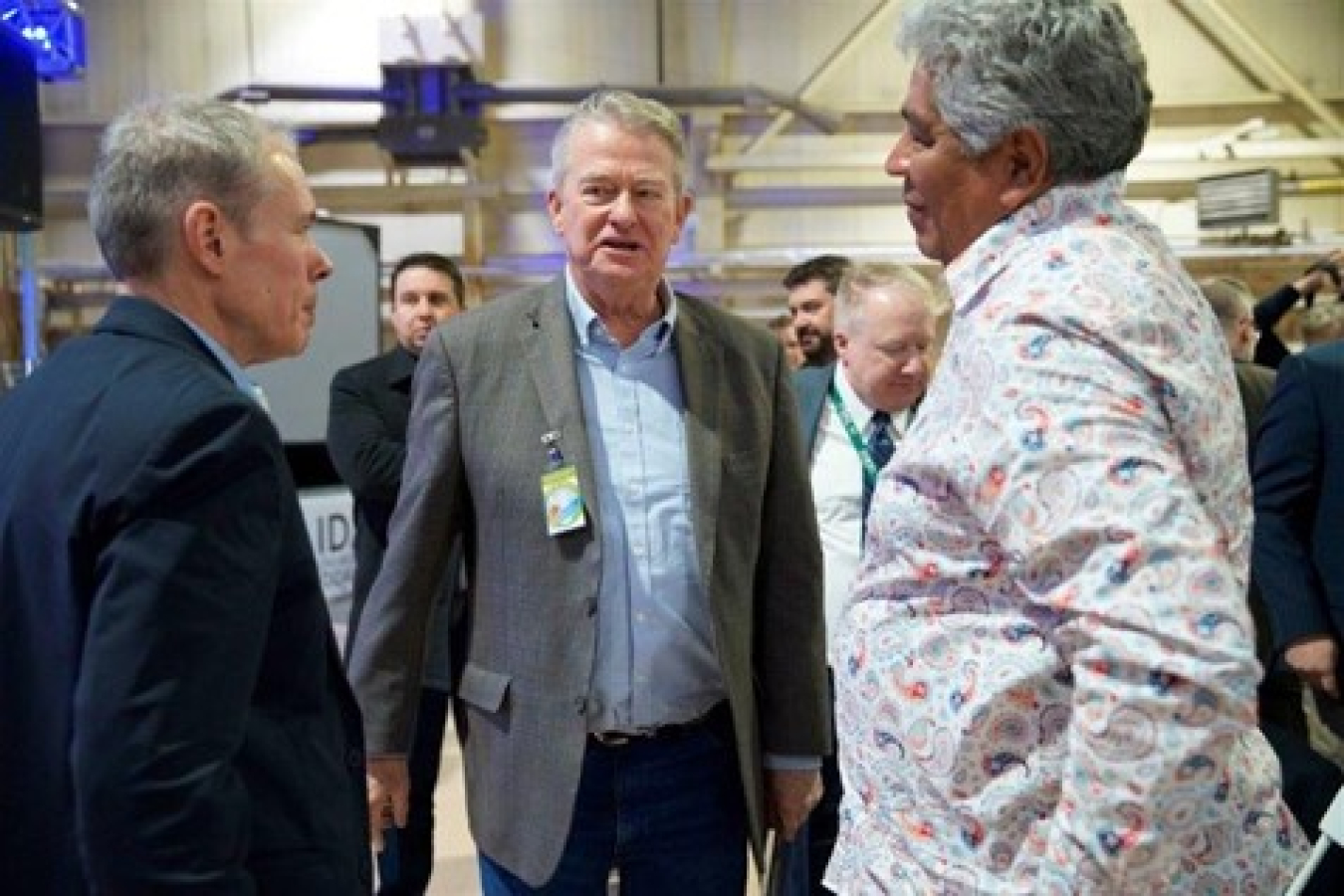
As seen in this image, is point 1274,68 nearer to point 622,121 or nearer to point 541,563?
point 622,121

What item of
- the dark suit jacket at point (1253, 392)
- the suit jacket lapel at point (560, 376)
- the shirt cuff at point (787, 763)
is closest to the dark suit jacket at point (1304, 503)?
the dark suit jacket at point (1253, 392)

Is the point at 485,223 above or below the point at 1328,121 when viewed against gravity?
below

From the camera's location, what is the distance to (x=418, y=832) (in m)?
3.17

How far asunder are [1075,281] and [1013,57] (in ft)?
0.65

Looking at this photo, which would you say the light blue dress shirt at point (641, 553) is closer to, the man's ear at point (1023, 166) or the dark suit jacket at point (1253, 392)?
the man's ear at point (1023, 166)

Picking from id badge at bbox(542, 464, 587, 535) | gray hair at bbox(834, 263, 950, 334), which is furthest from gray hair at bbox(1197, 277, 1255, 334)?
id badge at bbox(542, 464, 587, 535)

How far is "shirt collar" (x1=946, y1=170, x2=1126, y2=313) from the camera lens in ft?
3.43

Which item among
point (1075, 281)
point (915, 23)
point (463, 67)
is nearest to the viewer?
point (1075, 281)

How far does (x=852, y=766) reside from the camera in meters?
1.18

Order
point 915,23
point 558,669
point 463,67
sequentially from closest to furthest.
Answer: point 915,23 → point 558,669 → point 463,67

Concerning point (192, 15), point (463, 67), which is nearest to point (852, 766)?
point (463, 67)

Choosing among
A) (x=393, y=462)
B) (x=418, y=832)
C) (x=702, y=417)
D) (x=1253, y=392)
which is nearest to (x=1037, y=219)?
(x=702, y=417)

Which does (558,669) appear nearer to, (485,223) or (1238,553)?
(1238,553)

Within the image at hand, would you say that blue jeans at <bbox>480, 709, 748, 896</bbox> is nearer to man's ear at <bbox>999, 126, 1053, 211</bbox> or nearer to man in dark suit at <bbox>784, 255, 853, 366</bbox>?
man's ear at <bbox>999, 126, 1053, 211</bbox>
